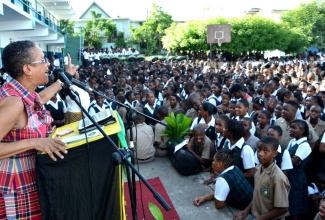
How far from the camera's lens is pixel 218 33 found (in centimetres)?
1856

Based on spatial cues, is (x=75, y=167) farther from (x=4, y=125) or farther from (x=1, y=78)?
(x=1, y=78)

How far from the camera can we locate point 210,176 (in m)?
4.16

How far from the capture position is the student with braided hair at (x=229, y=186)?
10.2ft

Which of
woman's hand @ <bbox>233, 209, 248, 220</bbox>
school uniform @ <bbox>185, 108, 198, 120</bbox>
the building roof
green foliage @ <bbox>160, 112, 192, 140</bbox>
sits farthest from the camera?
the building roof

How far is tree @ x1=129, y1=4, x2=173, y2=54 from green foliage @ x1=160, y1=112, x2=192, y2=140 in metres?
31.7

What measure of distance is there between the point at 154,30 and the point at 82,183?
1434 inches

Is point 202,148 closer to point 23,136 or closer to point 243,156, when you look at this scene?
point 243,156

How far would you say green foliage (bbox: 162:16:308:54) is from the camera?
72.9ft

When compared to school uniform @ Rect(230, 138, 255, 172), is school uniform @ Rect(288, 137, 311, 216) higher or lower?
lower

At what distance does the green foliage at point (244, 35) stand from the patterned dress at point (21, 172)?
21.4 metres

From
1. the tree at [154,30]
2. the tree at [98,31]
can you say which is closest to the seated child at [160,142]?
the tree at [154,30]

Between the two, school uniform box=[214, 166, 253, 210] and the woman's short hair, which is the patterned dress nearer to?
the woman's short hair

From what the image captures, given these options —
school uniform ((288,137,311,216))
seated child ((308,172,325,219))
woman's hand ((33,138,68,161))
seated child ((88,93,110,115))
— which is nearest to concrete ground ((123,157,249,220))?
school uniform ((288,137,311,216))

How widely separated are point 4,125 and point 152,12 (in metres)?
37.3
